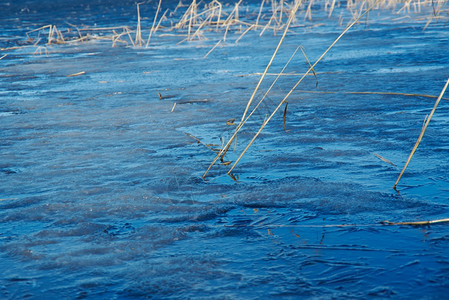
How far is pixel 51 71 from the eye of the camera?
7.30 meters

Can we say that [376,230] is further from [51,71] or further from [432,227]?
[51,71]

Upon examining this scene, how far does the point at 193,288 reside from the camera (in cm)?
188

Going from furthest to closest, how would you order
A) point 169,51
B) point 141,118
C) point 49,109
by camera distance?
1. point 169,51
2. point 49,109
3. point 141,118

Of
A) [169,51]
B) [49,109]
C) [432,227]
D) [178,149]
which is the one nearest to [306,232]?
[432,227]

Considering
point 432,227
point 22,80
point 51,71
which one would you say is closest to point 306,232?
point 432,227

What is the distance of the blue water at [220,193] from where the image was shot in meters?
1.94

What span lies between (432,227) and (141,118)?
8.74 feet

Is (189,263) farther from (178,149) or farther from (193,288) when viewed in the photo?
(178,149)

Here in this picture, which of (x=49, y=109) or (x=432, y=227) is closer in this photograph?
(x=432, y=227)

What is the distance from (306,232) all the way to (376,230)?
0.86ft

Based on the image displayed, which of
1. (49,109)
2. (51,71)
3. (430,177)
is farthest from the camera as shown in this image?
(51,71)

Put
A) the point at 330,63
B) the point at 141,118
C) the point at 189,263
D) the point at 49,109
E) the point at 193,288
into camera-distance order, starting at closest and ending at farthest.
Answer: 1. the point at 193,288
2. the point at 189,263
3. the point at 141,118
4. the point at 49,109
5. the point at 330,63

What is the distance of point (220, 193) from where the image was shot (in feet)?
9.01

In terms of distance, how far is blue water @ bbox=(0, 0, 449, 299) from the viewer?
1940 mm
